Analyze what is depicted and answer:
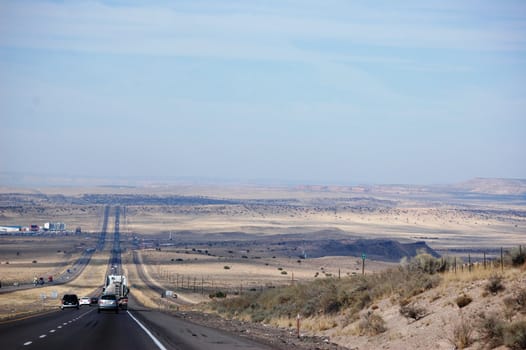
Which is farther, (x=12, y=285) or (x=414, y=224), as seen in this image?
(x=414, y=224)

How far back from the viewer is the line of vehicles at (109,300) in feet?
161

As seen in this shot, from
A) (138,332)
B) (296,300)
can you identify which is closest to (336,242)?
(296,300)

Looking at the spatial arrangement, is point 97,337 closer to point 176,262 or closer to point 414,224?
point 176,262

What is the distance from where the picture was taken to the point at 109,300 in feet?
161

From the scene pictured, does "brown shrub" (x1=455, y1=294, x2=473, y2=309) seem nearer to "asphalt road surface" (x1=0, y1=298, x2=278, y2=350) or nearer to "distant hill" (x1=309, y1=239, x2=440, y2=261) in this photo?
"asphalt road surface" (x1=0, y1=298, x2=278, y2=350)

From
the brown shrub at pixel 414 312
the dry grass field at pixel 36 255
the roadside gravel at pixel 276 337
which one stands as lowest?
the dry grass field at pixel 36 255

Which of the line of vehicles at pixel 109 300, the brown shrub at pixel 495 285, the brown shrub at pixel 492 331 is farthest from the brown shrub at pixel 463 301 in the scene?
the line of vehicles at pixel 109 300

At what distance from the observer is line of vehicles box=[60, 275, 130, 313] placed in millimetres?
49000

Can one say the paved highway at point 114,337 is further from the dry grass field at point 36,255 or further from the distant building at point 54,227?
the distant building at point 54,227

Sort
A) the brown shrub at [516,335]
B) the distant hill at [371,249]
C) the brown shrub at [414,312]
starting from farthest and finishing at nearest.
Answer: the distant hill at [371,249]
the brown shrub at [414,312]
the brown shrub at [516,335]

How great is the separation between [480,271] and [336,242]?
10927cm

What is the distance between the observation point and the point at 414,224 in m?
181

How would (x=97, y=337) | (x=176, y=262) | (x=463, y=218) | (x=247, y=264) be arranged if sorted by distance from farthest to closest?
1. (x=463, y=218)
2. (x=176, y=262)
3. (x=247, y=264)
4. (x=97, y=337)

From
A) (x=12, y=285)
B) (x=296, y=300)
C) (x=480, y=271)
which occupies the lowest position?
(x=12, y=285)
